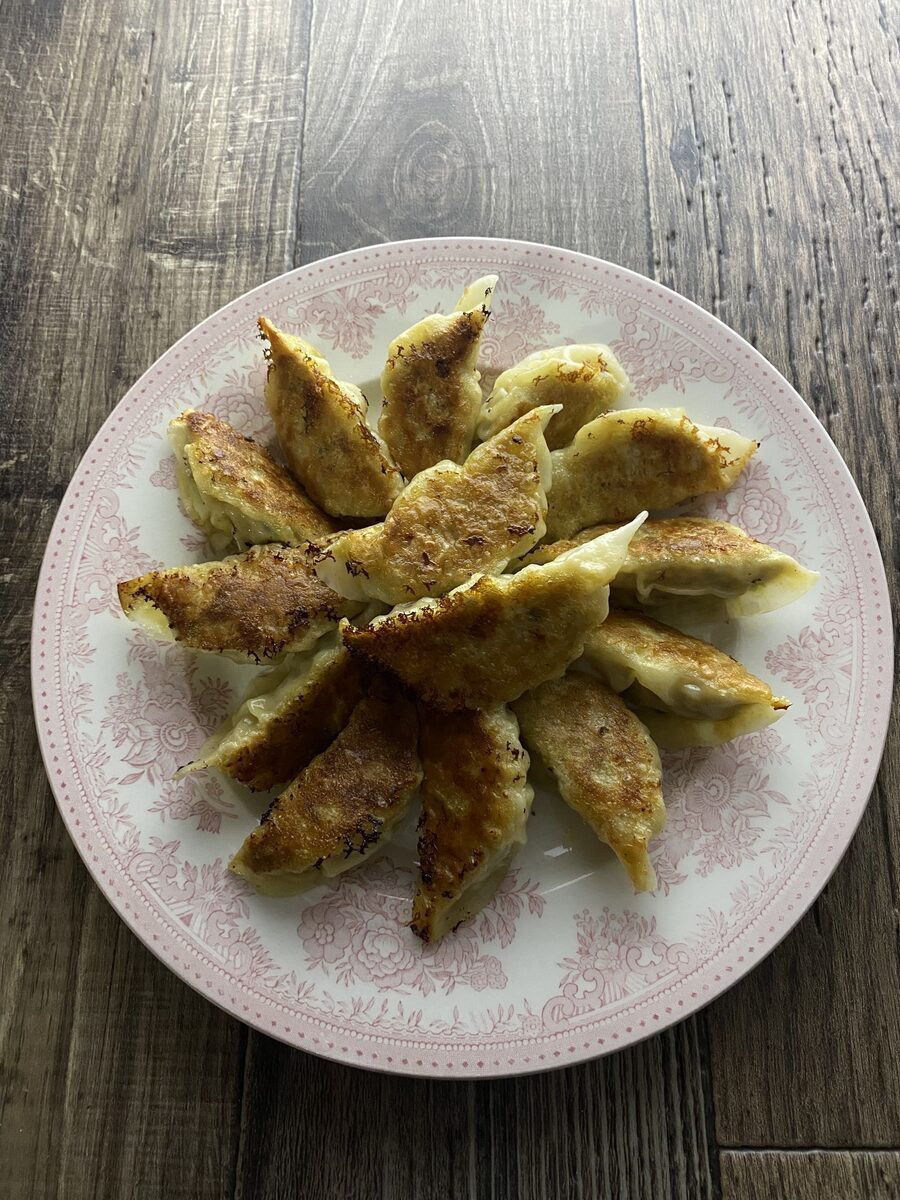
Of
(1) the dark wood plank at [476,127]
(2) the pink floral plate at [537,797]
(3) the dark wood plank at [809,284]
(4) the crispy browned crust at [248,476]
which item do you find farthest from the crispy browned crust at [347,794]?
(1) the dark wood plank at [476,127]

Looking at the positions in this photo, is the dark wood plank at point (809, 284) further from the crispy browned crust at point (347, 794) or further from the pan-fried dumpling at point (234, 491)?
the pan-fried dumpling at point (234, 491)

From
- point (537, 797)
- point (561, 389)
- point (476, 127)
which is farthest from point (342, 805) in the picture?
point (476, 127)

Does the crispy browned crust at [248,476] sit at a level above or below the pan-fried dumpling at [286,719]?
above

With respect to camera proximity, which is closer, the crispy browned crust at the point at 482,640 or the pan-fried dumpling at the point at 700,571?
the crispy browned crust at the point at 482,640

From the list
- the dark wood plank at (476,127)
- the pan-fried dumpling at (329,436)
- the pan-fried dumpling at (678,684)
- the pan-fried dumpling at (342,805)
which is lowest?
the pan-fried dumpling at (342,805)

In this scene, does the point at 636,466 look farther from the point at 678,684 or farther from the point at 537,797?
the point at 537,797

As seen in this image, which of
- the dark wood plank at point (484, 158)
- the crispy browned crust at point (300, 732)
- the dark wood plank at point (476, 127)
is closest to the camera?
the crispy browned crust at point (300, 732)

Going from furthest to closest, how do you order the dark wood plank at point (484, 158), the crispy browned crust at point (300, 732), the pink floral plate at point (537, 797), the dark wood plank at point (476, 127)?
1. the dark wood plank at point (476, 127)
2. the dark wood plank at point (484, 158)
3. the crispy browned crust at point (300, 732)
4. the pink floral plate at point (537, 797)
